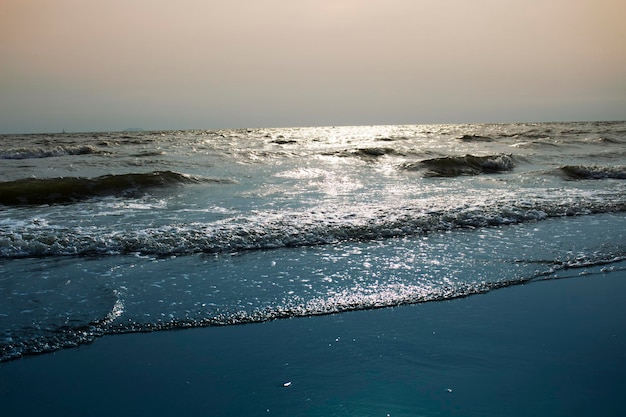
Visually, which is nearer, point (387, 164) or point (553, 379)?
point (553, 379)

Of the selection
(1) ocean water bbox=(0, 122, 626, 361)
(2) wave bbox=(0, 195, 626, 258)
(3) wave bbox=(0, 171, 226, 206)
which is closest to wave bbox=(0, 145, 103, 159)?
(3) wave bbox=(0, 171, 226, 206)

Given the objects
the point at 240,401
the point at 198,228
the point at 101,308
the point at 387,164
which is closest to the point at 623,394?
the point at 240,401

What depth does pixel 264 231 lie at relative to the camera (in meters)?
7.27

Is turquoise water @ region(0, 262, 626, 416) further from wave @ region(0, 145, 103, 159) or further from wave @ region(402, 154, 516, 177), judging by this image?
wave @ region(0, 145, 103, 159)

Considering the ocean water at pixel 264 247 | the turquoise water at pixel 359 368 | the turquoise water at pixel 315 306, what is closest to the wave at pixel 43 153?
the ocean water at pixel 264 247

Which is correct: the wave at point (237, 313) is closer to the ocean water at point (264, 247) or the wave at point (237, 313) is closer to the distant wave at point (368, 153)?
the ocean water at point (264, 247)

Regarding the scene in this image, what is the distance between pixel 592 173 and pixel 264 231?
13.7 meters

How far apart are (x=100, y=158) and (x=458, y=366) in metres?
22.3

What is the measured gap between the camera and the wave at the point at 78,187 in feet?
38.4

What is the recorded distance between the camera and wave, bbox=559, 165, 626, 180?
623 inches

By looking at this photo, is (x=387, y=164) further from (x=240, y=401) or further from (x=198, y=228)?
(x=240, y=401)

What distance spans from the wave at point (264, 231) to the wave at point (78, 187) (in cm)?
377

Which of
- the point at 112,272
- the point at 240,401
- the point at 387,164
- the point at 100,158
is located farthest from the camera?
the point at 100,158

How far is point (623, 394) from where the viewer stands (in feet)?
9.65
